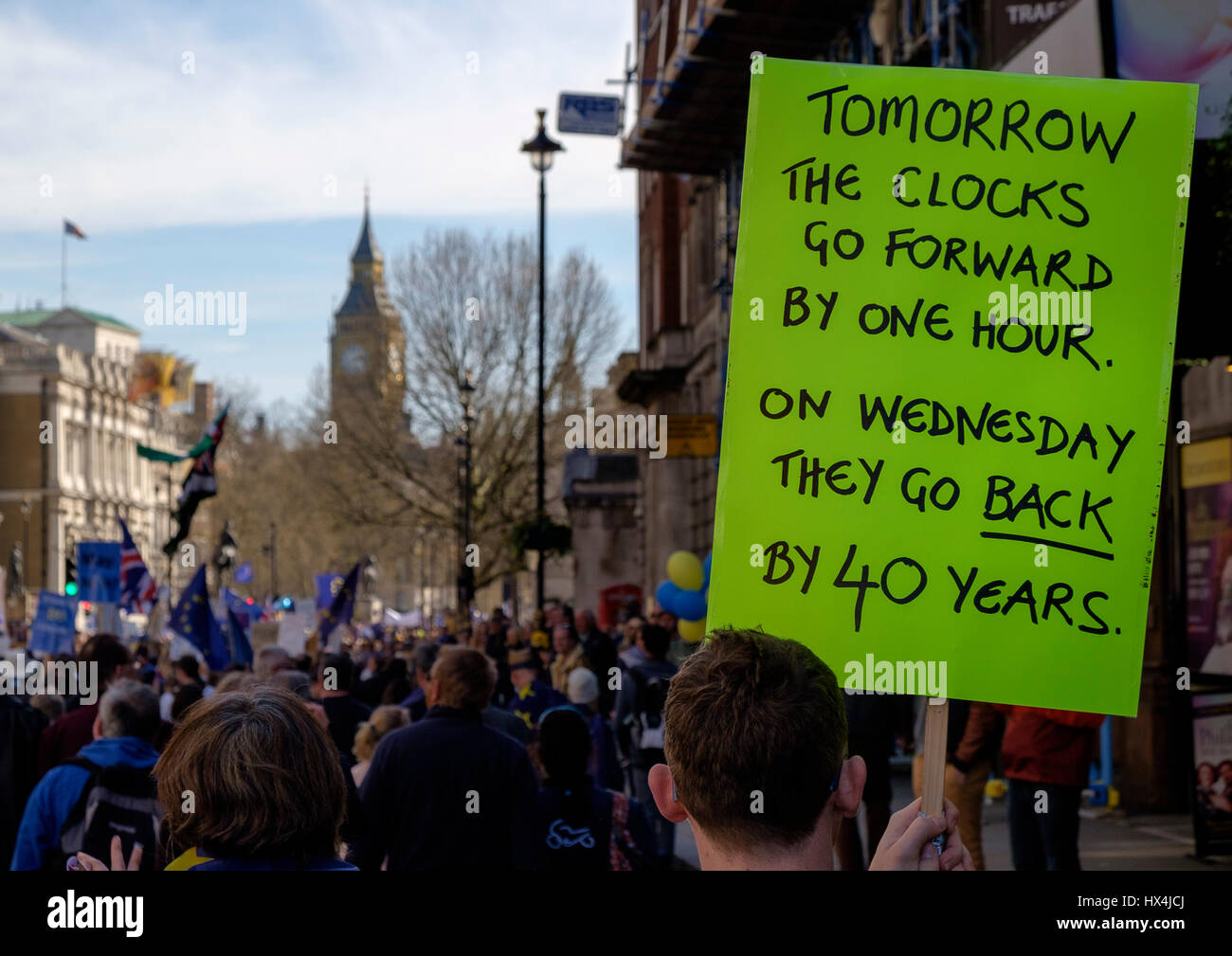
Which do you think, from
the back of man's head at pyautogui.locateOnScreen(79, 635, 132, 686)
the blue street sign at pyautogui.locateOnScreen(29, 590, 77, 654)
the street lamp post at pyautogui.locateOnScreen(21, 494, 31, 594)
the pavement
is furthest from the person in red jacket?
the street lamp post at pyautogui.locateOnScreen(21, 494, 31, 594)

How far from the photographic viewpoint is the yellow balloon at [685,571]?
16.6 metres

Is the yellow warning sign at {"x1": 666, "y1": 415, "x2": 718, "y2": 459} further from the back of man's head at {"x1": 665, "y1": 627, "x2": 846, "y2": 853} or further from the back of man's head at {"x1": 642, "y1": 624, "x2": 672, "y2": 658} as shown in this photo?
the back of man's head at {"x1": 665, "y1": 627, "x2": 846, "y2": 853}

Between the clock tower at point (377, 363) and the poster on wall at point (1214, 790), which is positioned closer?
the poster on wall at point (1214, 790)

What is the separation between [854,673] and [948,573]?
261mm

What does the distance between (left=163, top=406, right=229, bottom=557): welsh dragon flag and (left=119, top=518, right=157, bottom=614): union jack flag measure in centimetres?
282

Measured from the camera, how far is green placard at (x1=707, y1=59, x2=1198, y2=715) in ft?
9.82

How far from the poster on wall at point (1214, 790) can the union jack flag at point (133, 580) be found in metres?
18.4

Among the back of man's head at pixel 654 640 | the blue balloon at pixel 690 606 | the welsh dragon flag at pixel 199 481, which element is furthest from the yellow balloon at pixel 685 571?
the welsh dragon flag at pixel 199 481

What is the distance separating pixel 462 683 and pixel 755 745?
147 inches

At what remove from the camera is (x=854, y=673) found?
2996 mm

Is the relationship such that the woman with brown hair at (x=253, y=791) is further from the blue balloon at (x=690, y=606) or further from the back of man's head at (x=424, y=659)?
the blue balloon at (x=690, y=606)

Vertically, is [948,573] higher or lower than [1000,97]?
lower

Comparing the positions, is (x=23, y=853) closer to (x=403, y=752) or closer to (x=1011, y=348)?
(x=403, y=752)

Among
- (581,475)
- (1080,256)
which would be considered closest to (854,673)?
(1080,256)
